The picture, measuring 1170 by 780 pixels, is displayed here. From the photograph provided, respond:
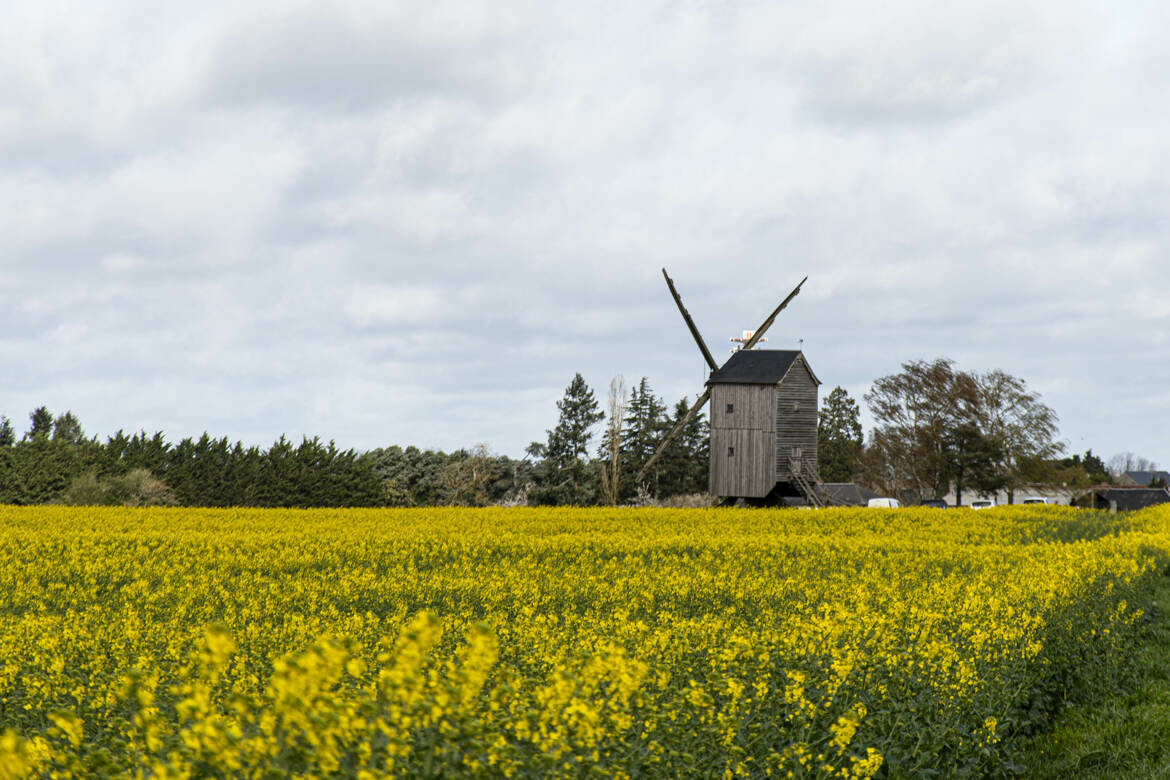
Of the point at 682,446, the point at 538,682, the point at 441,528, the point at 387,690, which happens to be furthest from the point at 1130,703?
the point at 682,446

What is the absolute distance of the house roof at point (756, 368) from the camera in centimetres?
4291

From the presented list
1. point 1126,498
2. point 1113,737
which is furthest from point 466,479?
point 1113,737

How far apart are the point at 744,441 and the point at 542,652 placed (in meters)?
36.1

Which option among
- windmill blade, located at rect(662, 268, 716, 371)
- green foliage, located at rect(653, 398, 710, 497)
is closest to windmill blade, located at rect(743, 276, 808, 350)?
windmill blade, located at rect(662, 268, 716, 371)

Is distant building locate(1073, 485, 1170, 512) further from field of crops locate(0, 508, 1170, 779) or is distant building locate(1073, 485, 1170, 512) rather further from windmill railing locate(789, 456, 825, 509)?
field of crops locate(0, 508, 1170, 779)

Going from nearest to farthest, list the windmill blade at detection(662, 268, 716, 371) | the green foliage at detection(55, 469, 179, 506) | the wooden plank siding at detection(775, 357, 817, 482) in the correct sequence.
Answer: the green foliage at detection(55, 469, 179, 506), the wooden plank siding at detection(775, 357, 817, 482), the windmill blade at detection(662, 268, 716, 371)

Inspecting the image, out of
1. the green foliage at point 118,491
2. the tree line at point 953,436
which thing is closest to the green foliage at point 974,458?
the tree line at point 953,436

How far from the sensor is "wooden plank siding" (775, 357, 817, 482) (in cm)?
4272

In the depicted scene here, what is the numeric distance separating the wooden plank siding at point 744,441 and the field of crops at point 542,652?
68.1 ft

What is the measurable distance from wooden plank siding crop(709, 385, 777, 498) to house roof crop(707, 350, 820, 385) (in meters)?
0.32

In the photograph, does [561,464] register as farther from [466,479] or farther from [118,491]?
[118,491]

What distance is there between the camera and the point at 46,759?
4.70 meters

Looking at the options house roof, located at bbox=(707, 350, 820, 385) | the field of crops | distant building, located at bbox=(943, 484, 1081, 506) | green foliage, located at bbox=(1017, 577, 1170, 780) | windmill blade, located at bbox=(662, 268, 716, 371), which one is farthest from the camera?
distant building, located at bbox=(943, 484, 1081, 506)

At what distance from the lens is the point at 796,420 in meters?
43.2
